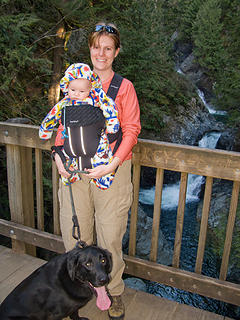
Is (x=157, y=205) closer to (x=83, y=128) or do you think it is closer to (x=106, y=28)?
(x=83, y=128)

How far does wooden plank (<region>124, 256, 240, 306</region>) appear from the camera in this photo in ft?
7.06

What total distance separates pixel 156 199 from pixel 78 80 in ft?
3.49

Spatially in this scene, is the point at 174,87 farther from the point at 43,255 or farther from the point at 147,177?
the point at 43,255

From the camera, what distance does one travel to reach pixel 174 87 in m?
14.6

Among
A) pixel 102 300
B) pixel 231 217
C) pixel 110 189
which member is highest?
pixel 110 189

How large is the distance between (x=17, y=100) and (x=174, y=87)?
988 cm

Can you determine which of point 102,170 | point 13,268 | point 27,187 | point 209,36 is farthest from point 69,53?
point 209,36

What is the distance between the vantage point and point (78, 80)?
68.7 inches

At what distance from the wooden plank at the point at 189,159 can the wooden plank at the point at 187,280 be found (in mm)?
791

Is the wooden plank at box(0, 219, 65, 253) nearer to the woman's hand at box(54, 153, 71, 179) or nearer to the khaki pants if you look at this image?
the khaki pants

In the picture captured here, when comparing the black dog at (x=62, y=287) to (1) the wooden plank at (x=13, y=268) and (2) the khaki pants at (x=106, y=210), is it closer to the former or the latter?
(2) the khaki pants at (x=106, y=210)

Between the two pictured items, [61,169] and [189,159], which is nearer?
[61,169]

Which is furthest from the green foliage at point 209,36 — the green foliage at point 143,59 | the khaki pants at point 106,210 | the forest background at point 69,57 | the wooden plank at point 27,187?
the khaki pants at point 106,210

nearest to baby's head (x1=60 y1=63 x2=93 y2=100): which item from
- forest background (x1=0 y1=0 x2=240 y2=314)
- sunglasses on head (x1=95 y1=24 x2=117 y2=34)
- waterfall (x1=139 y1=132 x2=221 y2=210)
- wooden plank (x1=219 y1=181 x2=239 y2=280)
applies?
sunglasses on head (x1=95 y1=24 x2=117 y2=34)
